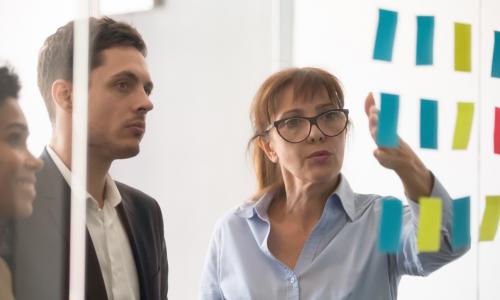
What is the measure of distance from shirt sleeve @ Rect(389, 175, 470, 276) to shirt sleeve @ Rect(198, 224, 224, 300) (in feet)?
0.69

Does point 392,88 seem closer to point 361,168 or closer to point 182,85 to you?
point 361,168

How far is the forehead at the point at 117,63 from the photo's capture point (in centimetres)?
78

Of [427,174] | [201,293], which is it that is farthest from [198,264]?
[427,174]

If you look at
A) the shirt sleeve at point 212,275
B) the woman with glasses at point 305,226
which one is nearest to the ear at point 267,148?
the woman with glasses at point 305,226

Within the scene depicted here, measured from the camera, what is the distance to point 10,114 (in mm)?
698

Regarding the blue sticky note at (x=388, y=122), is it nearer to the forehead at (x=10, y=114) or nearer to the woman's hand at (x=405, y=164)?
the woman's hand at (x=405, y=164)

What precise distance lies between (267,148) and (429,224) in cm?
24

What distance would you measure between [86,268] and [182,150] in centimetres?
53

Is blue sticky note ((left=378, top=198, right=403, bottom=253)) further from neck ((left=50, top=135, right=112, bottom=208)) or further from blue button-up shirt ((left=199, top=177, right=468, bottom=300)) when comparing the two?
neck ((left=50, top=135, right=112, bottom=208))

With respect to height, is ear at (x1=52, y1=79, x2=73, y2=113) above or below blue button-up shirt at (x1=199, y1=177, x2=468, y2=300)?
above

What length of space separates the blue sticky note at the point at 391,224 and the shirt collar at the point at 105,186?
30 cm

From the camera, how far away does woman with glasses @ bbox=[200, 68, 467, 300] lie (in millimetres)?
741

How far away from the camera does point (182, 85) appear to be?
1.26 metres

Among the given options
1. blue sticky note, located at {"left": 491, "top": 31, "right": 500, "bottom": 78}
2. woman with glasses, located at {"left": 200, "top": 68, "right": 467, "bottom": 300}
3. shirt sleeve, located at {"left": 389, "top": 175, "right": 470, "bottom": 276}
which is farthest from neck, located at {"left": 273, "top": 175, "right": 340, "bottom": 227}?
blue sticky note, located at {"left": 491, "top": 31, "right": 500, "bottom": 78}
